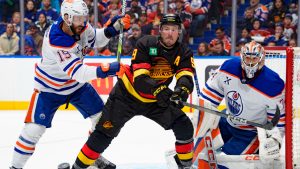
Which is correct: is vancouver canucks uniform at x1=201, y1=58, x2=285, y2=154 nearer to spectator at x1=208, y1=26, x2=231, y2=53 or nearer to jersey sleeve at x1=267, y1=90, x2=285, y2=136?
jersey sleeve at x1=267, y1=90, x2=285, y2=136

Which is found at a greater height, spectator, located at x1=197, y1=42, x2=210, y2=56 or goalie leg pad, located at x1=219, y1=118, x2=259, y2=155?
spectator, located at x1=197, y1=42, x2=210, y2=56

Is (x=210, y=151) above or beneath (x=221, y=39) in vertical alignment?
beneath

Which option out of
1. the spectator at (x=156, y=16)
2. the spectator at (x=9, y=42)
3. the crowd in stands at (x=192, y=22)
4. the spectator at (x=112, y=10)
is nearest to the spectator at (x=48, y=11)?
the crowd in stands at (x=192, y=22)

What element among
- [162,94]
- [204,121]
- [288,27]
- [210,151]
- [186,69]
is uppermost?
[288,27]

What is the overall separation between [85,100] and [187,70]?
72 centimetres

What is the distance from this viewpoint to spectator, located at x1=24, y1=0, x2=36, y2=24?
695 cm

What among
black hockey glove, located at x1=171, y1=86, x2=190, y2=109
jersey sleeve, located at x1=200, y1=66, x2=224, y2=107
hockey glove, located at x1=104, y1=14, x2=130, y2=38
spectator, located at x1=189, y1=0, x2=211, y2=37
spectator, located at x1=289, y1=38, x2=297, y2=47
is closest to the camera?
black hockey glove, located at x1=171, y1=86, x2=190, y2=109

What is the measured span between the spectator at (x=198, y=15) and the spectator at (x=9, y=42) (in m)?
2.11

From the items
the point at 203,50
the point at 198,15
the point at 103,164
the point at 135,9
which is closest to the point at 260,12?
the point at 198,15

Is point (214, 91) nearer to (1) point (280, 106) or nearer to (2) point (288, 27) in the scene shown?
(1) point (280, 106)

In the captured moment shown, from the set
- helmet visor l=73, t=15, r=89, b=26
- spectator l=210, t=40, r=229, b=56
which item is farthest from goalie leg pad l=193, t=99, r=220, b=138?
spectator l=210, t=40, r=229, b=56

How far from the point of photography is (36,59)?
21.2 feet

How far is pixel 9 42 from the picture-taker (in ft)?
22.6

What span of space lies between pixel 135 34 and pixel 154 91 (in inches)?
151
